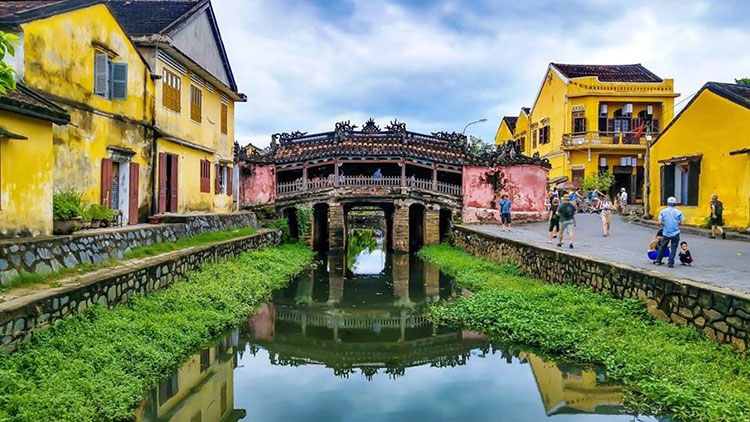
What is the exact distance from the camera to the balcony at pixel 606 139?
1221 inches

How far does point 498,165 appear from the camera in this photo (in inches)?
1014

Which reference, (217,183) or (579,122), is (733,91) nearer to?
(579,122)

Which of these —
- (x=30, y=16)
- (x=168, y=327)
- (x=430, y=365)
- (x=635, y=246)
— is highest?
(x=30, y=16)

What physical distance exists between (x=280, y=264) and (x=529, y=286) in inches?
333

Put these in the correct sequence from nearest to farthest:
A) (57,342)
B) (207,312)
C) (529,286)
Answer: (57,342), (207,312), (529,286)

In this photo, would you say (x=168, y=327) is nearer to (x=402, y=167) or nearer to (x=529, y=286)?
(x=529, y=286)

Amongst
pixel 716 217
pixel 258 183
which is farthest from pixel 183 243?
pixel 716 217

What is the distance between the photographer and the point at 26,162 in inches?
325

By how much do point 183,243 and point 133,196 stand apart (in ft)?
5.81

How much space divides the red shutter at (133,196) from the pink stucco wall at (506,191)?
51.9 ft

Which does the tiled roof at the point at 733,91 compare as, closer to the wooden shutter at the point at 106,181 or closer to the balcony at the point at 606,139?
the balcony at the point at 606,139

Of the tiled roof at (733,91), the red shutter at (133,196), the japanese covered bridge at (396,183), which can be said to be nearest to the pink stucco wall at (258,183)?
the japanese covered bridge at (396,183)

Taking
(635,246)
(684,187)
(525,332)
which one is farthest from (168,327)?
(684,187)

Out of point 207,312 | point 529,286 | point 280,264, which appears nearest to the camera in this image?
point 207,312
